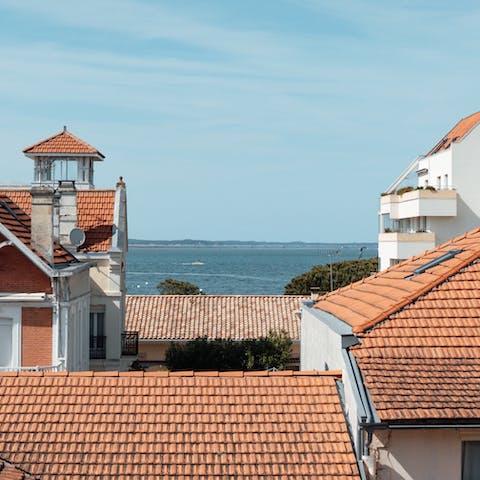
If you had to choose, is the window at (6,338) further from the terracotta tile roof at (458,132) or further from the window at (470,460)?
the terracotta tile roof at (458,132)

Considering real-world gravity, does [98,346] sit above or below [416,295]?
below

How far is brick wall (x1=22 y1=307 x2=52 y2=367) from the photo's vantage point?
28516 millimetres

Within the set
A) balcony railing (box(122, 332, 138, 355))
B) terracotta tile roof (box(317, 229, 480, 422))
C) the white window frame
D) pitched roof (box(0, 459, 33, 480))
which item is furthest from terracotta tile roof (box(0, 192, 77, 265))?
pitched roof (box(0, 459, 33, 480))

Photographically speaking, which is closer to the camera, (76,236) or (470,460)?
(470,460)

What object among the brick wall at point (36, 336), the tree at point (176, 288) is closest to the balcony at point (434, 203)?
the brick wall at point (36, 336)

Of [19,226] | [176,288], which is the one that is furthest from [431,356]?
[176,288]

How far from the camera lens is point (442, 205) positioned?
162 ft

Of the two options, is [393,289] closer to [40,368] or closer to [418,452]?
[418,452]

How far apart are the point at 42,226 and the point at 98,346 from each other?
924 cm

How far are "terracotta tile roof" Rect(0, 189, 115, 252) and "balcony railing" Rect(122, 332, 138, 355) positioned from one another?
3.98m

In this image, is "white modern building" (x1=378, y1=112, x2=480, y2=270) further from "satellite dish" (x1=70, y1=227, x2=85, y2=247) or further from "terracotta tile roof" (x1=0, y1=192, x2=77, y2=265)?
"terracotta tile roof" (x1=0, y1=192, x2=77, y2=265)

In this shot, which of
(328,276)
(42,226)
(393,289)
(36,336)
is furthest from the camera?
(328,276)

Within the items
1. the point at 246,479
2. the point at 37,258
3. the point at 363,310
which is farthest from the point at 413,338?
the point at 37,258

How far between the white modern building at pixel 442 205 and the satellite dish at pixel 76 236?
19196mm
